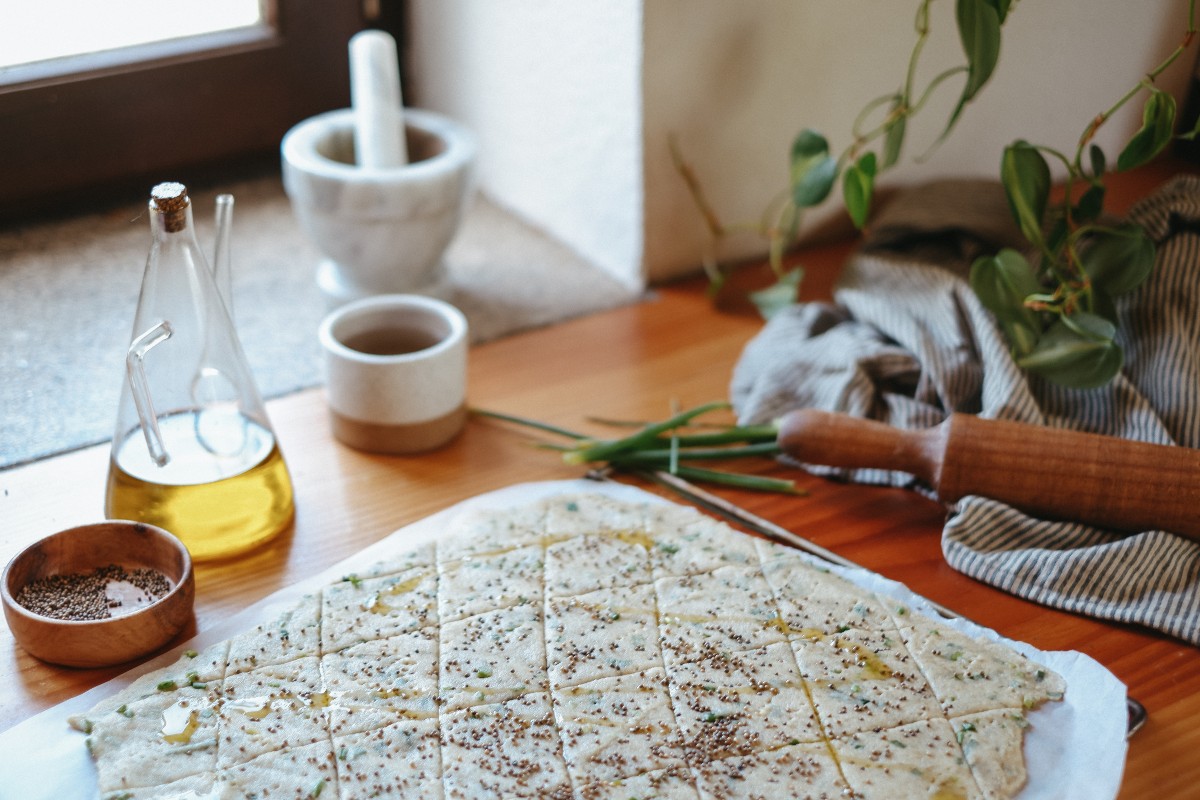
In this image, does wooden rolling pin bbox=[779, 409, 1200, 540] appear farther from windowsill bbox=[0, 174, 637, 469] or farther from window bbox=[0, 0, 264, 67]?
window bbox=[0, 0, 264, 67]

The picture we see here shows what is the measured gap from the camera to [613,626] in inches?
32.2

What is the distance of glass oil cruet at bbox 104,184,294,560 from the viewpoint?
847 millimetres

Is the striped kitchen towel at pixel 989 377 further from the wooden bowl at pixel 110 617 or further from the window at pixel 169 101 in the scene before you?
the window at pixel 169 101

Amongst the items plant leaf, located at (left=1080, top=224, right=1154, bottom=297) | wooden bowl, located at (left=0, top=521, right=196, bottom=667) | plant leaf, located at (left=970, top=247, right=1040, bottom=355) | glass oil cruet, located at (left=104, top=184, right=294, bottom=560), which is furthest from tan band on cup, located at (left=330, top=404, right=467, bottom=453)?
plant leaf, located at (left=1080, top=224, right=1154, bottom=297)

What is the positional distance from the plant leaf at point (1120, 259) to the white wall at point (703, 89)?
37 centimetres

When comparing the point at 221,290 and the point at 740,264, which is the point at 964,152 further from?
the point at 221,290

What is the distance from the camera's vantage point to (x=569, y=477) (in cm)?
102

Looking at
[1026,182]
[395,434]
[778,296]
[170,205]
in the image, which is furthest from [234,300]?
[1026,182]

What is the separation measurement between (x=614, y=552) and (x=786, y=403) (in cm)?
27

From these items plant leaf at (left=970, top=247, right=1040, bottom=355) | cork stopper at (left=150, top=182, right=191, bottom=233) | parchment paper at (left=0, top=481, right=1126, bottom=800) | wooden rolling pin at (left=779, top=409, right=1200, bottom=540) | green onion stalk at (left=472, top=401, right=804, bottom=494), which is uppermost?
cork stopper at (left=150, top=182, right=191, bottom=233)

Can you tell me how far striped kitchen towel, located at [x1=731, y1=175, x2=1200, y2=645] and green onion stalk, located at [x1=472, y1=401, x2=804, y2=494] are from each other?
5 centimetres

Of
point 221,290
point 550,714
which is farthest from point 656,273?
point 550,714

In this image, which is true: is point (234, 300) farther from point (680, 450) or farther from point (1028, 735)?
point (1028, 735)

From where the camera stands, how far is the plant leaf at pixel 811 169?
114 centimetres
